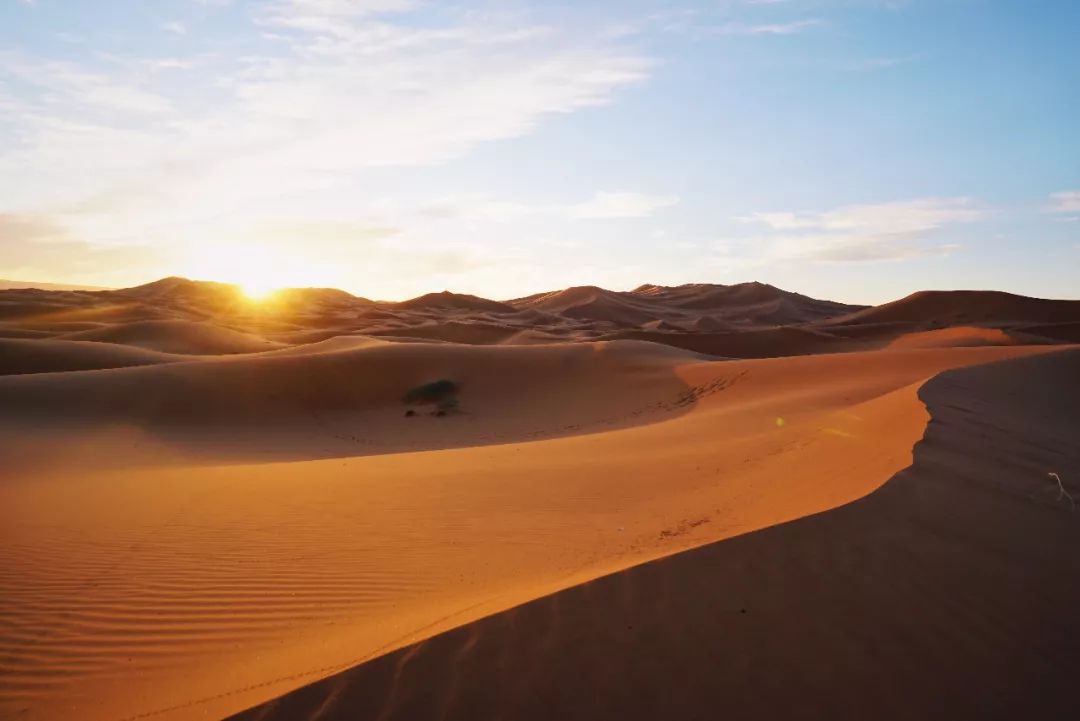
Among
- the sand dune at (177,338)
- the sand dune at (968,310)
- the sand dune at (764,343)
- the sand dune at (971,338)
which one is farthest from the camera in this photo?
the sand dune at (968,310)

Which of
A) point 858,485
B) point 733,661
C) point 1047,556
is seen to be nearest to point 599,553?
point 858,485

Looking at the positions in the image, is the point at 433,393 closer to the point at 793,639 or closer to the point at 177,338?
the point at 793,639

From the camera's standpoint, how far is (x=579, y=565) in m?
5.74

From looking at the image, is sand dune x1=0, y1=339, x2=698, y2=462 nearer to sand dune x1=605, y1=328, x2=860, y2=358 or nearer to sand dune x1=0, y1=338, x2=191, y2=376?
sand dune x1=0, y1=338, x2=191, y2=376

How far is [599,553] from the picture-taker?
6.19 m

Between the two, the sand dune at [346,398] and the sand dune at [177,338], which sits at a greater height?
the sand dune at [177,338]

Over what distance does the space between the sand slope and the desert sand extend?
0.01 meters

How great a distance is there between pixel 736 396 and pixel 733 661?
1650cm

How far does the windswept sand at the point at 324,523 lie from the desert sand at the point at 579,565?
0.14ft

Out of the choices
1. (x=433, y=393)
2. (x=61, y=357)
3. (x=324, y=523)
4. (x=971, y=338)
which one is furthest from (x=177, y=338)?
(x=971, y=338)

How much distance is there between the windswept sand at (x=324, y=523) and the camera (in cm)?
470

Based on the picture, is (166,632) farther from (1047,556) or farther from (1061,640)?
(1047,556)

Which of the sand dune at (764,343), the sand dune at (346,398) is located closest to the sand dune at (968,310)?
the sand dune at (764,343)

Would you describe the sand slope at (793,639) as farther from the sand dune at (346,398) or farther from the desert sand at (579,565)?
the sand dune at (346,398)
